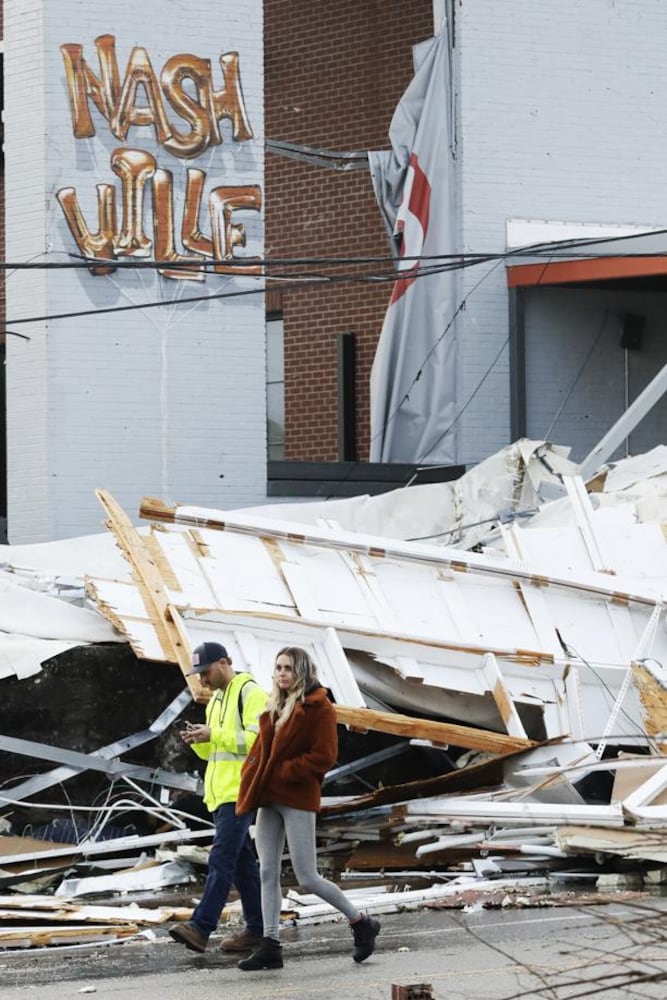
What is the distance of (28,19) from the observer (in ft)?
54.9

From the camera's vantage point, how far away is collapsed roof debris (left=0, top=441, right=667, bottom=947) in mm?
10766

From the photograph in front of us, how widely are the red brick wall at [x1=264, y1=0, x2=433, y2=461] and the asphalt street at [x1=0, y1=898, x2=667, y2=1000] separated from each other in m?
11.8

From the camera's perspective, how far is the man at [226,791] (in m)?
8.38

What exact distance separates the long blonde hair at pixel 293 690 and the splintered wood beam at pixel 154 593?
299 centimetres

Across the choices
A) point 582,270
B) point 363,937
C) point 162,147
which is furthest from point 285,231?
point 363,937

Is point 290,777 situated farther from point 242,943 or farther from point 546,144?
point 546,144

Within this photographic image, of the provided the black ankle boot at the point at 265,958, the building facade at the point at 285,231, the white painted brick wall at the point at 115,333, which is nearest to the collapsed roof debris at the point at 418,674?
the black ankle boot at the point at 265,958

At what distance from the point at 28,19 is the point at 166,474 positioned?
4.63m

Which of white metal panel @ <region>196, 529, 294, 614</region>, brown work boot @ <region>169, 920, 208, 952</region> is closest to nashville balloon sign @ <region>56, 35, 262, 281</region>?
white metal panel @ <region>196, 529, 294, 614</region>

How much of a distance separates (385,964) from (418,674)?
14.0ft

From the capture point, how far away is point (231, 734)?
855cm

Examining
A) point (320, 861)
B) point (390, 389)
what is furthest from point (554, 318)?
point (320, 861)

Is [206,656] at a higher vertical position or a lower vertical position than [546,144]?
lower

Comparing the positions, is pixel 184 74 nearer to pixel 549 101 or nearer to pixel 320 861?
pixel 549 101
